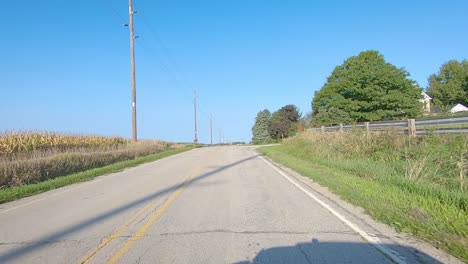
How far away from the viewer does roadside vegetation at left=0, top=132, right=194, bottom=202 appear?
15422 millimetres

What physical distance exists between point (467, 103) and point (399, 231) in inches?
3579

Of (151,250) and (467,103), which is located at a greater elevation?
(467,103)

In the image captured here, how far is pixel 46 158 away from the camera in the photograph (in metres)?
18.8

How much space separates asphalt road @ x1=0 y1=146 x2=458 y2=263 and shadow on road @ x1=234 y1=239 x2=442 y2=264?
14 millimetres

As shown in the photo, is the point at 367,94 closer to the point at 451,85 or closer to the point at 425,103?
the point at 425,103

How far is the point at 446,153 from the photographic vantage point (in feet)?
50.2

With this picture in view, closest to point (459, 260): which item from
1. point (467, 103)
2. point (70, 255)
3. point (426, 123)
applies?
point (70, 255)

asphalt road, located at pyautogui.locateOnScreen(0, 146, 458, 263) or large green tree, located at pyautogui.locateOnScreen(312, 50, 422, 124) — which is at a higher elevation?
large green tree, located at pyautogui.locateOnScreen(312, 50, 422, 124)

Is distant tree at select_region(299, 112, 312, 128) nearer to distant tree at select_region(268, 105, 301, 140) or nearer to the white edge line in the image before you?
distant tree at select_region(268, 105, 301, 140)

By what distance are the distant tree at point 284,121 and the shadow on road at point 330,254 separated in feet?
240

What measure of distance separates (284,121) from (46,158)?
66.4 metres

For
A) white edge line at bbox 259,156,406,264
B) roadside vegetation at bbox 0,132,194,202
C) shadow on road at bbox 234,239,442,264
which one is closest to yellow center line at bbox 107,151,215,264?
shadow on road at bbox 234,239,442,264

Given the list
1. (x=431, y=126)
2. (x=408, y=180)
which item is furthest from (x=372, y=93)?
(x=408, y=180)

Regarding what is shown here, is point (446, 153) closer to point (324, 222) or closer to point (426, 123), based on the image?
point (426, 123)
